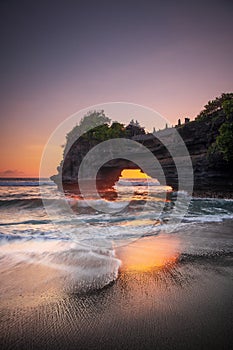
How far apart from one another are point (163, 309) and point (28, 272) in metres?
1.74

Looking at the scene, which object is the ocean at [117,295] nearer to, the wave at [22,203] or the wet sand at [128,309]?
the wet sand at [128,309]

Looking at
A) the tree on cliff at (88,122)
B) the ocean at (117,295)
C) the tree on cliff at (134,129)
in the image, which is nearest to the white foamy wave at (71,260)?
the ocean at (117,295)

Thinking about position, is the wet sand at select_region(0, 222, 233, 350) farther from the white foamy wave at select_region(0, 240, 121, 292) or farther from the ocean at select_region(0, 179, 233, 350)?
the white foamy wave at select_region(0, 240, 121, 292)

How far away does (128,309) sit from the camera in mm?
1763

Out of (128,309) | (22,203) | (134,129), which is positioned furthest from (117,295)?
(134,129)

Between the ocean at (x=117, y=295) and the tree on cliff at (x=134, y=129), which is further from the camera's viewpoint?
the tree on cliff at (x=134, y=129)

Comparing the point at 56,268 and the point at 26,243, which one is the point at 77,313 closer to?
the point at 56,268

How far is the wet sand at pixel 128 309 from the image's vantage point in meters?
1.38

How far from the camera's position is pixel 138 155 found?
25.5 metres

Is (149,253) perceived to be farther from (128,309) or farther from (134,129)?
(134,129)

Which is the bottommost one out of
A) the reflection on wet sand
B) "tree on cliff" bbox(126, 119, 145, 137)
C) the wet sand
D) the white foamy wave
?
the reflection on wet sand

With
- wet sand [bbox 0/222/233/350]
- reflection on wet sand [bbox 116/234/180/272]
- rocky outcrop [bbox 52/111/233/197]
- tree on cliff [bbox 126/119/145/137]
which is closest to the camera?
wet sand [bbox 0/222/233/350]

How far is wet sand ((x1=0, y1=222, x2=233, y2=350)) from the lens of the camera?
138cm

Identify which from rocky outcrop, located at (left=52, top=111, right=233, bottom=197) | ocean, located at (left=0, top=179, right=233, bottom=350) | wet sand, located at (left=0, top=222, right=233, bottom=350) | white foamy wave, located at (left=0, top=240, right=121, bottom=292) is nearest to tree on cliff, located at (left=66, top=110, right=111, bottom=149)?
rocky outcrop, located at (left=52, top=111, right=233, bottom=197)
